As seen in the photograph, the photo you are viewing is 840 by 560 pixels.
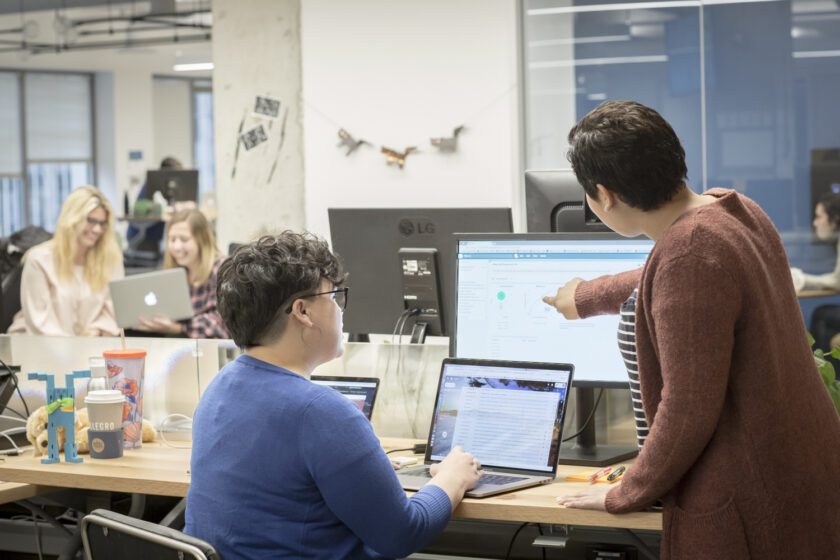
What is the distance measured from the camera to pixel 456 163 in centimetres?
550

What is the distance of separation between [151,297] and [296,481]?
2.63m

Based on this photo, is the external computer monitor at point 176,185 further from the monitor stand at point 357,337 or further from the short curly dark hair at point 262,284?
the short curly dark hair at point 262,284

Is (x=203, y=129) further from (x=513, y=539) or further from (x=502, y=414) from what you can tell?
(x=502, y=414)

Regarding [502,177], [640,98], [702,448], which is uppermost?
[640,98]

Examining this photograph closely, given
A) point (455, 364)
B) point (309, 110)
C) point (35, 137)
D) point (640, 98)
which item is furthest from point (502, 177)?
point (35, 137)

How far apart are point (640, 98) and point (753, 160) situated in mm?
592

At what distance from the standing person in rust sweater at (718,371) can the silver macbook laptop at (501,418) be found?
474 millimetres

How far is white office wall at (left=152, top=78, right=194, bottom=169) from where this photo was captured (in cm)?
1659

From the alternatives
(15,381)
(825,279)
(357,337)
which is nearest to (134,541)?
(15,381)

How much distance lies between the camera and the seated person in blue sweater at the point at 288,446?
6.05 feet

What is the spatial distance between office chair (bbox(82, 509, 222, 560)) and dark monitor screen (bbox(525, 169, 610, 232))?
4.20 ft

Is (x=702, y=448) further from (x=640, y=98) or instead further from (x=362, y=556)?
(x=640, y=98)

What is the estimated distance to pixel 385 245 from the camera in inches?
119

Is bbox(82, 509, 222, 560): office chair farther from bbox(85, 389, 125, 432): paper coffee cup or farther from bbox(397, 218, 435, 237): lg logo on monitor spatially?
bbox(397, 218, 435, 237): lg logo on monitor
